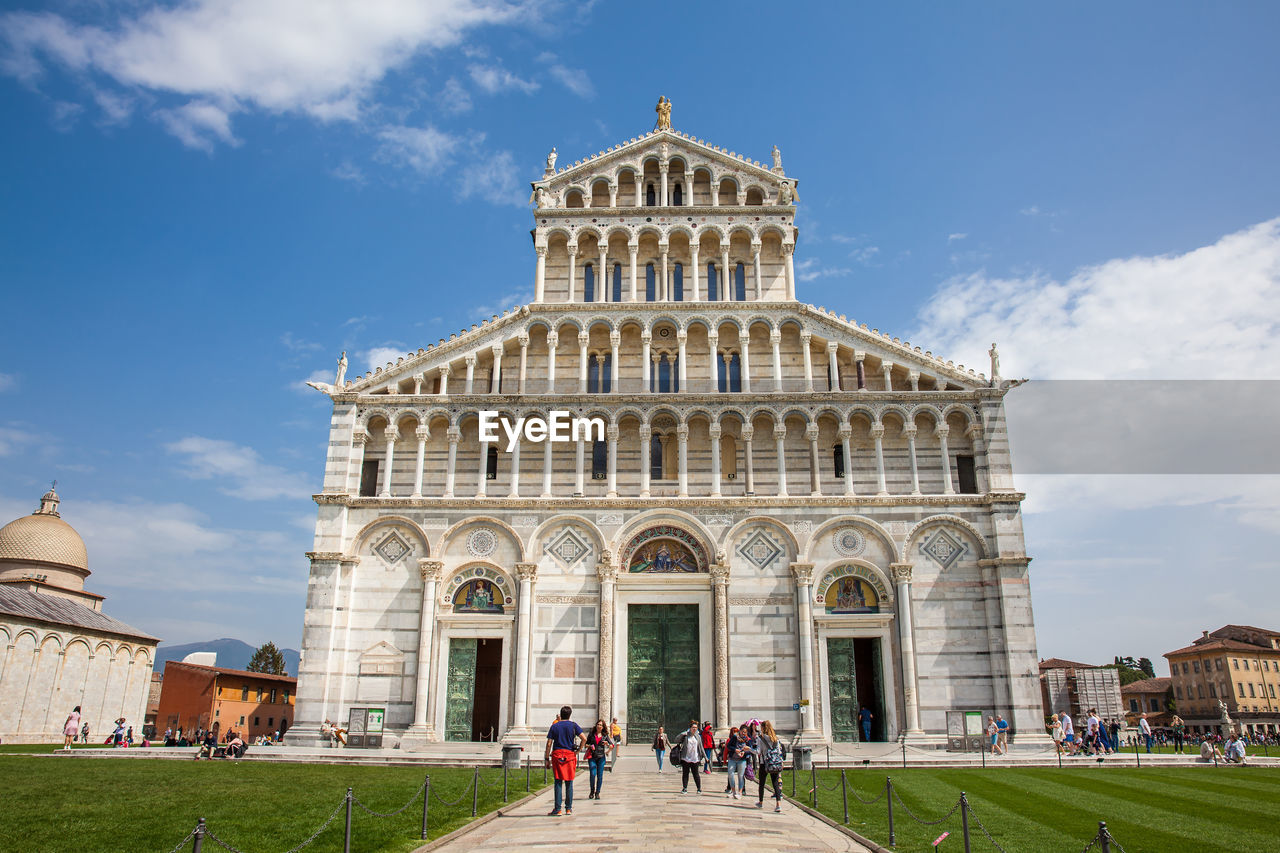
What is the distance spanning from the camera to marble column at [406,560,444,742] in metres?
30.2

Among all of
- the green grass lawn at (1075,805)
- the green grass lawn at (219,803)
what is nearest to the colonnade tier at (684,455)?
the green grass lawn at (1075,805)

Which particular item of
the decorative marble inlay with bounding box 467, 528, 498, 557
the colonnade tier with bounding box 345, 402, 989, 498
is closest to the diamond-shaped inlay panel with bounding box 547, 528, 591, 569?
the colonnade tier with bounding box 345, 402, 989, 498

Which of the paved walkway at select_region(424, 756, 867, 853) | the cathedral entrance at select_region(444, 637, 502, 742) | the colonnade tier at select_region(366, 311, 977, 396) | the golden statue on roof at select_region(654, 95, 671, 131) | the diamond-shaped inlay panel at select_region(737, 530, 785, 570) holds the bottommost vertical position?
the paved walkway at select_region(424, 756, 867, 853)

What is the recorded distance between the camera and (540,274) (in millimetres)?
36562

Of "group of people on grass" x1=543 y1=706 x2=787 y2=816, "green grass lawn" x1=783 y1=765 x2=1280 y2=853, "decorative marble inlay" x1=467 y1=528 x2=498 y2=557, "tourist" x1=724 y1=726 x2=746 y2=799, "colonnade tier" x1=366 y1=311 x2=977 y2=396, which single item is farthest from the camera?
"colonnade tier" x1=366 y1=311 x2=977 y2=396

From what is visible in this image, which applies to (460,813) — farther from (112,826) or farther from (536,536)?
(536,536)

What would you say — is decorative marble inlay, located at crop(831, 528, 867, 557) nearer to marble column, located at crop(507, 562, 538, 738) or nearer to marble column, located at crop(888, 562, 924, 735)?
marble column, located at crop(888, 562, 924, 735)

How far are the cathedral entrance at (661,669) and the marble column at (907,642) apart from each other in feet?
23.3

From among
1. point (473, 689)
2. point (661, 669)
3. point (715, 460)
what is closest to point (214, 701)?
point (473, 689)

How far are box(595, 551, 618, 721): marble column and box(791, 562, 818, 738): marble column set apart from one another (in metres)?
6.50

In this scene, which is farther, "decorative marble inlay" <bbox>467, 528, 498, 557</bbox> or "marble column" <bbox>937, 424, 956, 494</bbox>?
"marble column" <bbox>937, 424, 956, 494</bbox>

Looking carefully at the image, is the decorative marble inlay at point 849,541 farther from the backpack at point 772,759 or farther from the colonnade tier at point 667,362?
the backpack at point 772,759

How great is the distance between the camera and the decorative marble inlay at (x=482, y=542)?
32438 mm

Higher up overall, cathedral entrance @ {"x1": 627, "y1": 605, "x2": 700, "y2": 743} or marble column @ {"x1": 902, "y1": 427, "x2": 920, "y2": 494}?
marble column @ {"x1": 902, "y1": 427, "x2": 920, "y2": 494}
